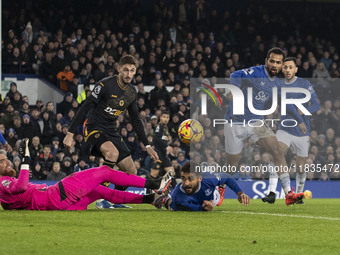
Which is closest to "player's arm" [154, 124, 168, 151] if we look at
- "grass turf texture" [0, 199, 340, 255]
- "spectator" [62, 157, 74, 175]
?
"spectator" [62, 157, 74, 175]

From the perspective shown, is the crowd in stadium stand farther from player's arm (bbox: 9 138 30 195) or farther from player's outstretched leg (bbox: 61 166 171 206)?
player's arm (bbox: 9 138 30 195)

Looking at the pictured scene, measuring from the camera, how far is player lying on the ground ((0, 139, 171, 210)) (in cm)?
905

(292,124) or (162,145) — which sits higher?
(292,124)

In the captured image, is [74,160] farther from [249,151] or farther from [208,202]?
[208,202]

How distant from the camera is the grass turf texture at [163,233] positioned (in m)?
5.62

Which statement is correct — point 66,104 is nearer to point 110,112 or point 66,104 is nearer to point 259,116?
point 259,116

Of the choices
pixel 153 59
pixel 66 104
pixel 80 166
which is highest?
pixel 153 59

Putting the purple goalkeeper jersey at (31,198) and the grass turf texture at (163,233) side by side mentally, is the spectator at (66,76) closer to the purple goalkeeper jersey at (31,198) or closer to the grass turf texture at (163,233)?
the purple goalkeeper jersey at (31,198)

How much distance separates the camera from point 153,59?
22.0 meters

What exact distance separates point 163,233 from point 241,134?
5462 millimetres

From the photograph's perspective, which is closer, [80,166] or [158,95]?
[80,166]

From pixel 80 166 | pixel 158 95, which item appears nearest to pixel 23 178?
pixel 80 166

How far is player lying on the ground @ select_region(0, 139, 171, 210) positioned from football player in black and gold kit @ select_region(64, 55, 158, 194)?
82 cm

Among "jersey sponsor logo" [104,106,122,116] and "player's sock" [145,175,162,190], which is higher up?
"jersey sponsor logo" [104,106,122,116]
